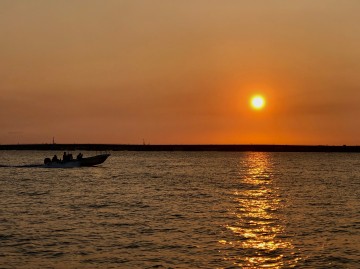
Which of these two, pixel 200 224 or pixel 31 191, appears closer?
pixel 200 224

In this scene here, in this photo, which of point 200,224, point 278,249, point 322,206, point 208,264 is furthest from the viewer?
point 322,206

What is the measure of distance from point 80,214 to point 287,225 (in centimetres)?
1384

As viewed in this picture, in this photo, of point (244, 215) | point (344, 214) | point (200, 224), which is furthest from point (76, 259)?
point (344, 214)

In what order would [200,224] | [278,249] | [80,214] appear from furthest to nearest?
[80,214], [200,224], [278,249]

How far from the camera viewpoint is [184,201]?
47375 mm

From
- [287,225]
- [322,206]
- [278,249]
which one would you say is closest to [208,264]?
[278,249]

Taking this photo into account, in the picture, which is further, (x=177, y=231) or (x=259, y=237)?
(x=177, y=231)

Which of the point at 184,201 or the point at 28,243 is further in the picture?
the point at 184,201

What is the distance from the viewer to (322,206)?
147 ft

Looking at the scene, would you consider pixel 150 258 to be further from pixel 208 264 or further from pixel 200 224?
pixel 200 224

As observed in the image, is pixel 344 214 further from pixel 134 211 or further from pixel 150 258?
pixel 150 258

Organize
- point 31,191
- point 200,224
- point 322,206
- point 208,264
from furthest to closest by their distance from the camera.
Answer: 1. point 31,191
2. point 322,206
3. point 200,224
4. point 208,264

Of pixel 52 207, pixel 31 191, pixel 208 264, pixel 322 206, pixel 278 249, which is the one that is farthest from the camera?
pixel 31 191

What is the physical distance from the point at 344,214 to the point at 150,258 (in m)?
20.1
